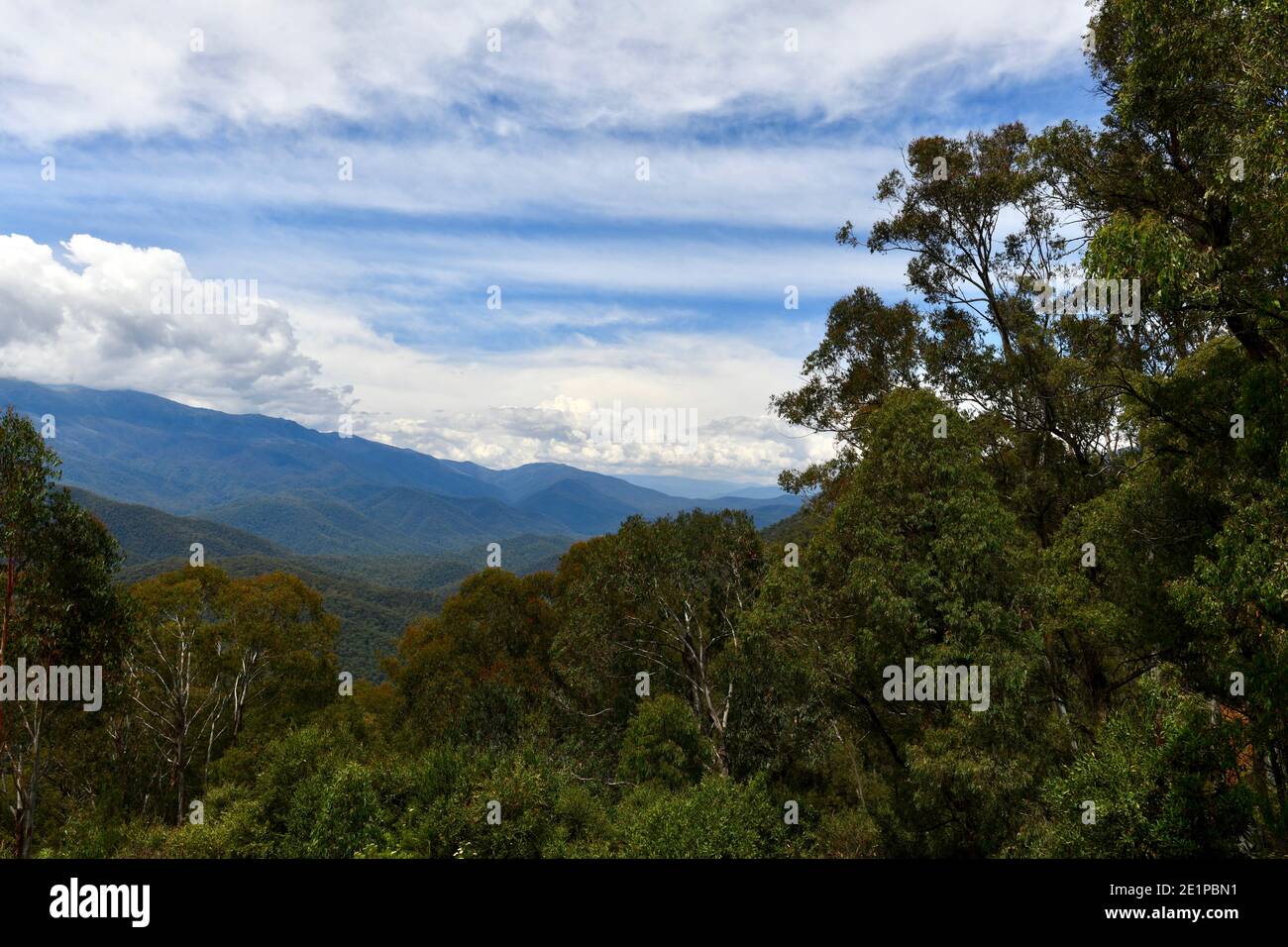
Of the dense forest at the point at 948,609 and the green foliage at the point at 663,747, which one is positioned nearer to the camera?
the dense forest at the point at 948,609

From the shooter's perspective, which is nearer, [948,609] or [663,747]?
[948,609]

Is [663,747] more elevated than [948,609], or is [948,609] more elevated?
[948,609]

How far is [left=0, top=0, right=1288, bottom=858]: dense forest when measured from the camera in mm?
9148

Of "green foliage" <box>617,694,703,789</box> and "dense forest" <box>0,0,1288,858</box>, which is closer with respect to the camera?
"dense forest" <box>0,0,1288,858</box>

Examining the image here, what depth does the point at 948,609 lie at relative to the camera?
41.2 feet

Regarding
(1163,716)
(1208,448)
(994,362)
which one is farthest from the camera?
(994,362)

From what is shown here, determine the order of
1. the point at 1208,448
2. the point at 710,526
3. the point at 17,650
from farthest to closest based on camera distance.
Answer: the point at 710,526 → the point at 17,650 → the point at 1208,448

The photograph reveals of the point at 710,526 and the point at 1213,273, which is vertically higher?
the point at 1213,273

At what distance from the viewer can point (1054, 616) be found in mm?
15547

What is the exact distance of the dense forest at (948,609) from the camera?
915 centimetres
